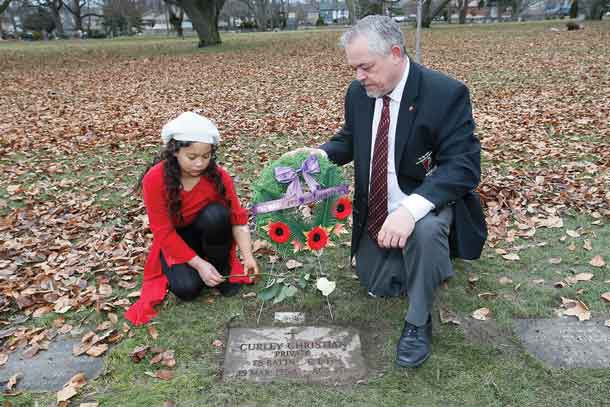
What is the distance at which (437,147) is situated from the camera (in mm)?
2811

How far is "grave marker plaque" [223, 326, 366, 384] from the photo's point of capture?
265 cm

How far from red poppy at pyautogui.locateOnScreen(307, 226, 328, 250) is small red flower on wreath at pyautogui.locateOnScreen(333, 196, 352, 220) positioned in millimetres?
139

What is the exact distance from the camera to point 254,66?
16562 millimetres

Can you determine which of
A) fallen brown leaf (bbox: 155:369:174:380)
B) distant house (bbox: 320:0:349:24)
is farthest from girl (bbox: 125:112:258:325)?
distant house (bbox: 320:0:349:24)

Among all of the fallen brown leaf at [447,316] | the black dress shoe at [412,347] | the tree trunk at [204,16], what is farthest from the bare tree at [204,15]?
the black dress shoe at [412,347]

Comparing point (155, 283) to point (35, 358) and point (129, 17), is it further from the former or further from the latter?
point (129, 17)

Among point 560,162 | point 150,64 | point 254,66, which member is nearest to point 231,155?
point 560,162

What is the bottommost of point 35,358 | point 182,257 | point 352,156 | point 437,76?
point 35,358

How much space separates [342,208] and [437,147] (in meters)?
0.64

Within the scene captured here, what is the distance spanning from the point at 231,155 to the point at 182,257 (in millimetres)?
3492

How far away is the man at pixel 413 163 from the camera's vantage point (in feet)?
8.45

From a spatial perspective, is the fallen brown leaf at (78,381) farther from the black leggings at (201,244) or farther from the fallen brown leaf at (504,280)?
the fallen brown leaf at (504,280)

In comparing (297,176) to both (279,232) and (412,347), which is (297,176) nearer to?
(279,232)

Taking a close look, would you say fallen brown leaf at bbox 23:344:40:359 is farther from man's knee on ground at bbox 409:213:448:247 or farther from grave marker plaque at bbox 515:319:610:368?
grave marker plaque at bbox 515:319:610:368
